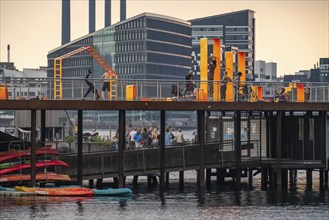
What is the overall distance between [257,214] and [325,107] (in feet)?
45.5

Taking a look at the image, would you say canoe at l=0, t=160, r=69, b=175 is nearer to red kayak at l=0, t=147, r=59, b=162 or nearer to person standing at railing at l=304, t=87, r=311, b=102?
red kayak at l=0, t=147, r=59, b=162

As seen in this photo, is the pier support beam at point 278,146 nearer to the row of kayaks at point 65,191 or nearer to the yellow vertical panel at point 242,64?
the yellow vertical panel at point 242,64

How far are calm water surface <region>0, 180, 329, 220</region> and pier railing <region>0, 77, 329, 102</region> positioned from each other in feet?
17.6

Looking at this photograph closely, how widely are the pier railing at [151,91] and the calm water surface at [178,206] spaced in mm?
5373

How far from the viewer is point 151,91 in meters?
65.1

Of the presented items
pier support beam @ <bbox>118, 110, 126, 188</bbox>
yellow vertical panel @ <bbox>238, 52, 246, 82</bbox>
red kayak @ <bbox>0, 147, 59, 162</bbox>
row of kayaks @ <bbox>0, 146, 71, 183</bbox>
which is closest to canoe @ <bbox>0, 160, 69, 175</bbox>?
row of kayaks @ <bbox>0, 146, 71, 183</bbox>

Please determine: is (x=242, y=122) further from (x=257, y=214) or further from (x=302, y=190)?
(x=257, y=214)

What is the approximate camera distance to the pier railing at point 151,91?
61031 mm

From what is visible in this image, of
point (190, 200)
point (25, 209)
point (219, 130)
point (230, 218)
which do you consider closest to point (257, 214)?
point (230, 218)

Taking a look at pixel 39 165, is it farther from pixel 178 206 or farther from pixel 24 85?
pixel 178 206

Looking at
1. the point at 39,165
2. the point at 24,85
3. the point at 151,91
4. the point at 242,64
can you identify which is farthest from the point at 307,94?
the point at 39,165

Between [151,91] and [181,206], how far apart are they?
10.5m

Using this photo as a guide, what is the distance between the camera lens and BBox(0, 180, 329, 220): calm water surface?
52.0 m

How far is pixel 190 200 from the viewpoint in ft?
195
